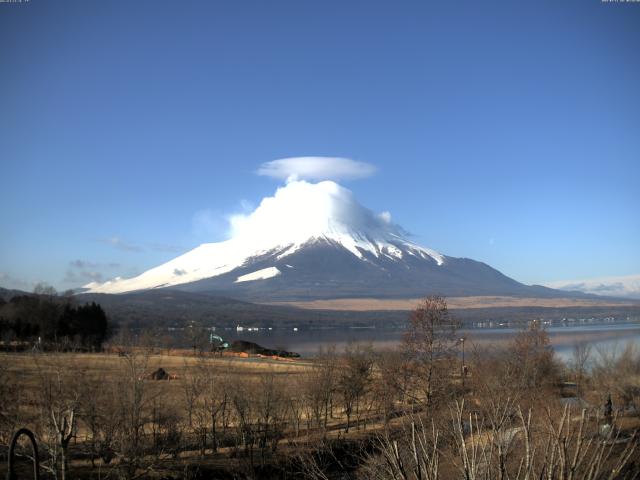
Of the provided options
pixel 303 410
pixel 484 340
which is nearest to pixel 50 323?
pixel 303 410

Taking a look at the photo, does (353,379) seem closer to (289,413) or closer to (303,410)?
(303,410)

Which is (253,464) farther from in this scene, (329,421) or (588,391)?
(588,391)

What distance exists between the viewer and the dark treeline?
8000cm

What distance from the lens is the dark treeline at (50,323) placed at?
8000 centimetres

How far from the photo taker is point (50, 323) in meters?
82.9

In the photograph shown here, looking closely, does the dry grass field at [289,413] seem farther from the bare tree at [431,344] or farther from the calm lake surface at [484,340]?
the calm lake surface at [484,340]

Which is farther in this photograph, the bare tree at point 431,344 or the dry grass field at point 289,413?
the bare tree at point 431,344

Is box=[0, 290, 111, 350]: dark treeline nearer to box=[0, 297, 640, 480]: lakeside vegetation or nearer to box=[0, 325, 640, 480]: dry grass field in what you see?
box=[0, 325, 640, 480]: dry grass field

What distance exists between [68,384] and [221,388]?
23.1ft

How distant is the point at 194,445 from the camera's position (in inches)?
1150

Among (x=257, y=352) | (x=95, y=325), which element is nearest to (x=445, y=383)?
(x=257, y=352)

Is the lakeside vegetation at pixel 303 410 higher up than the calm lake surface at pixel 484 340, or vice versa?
the lakeside vegetation at pixel 303 410

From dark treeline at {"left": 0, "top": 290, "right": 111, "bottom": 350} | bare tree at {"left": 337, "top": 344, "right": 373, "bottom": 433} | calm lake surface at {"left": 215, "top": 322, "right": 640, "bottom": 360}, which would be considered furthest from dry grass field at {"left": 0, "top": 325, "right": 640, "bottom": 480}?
dark treeline at {"left": 0, "top": 290, "right": 111, "bottom": 350}

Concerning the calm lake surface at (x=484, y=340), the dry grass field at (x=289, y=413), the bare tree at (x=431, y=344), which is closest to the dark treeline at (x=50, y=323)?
the calm lake surface at (x=484, y=340)
